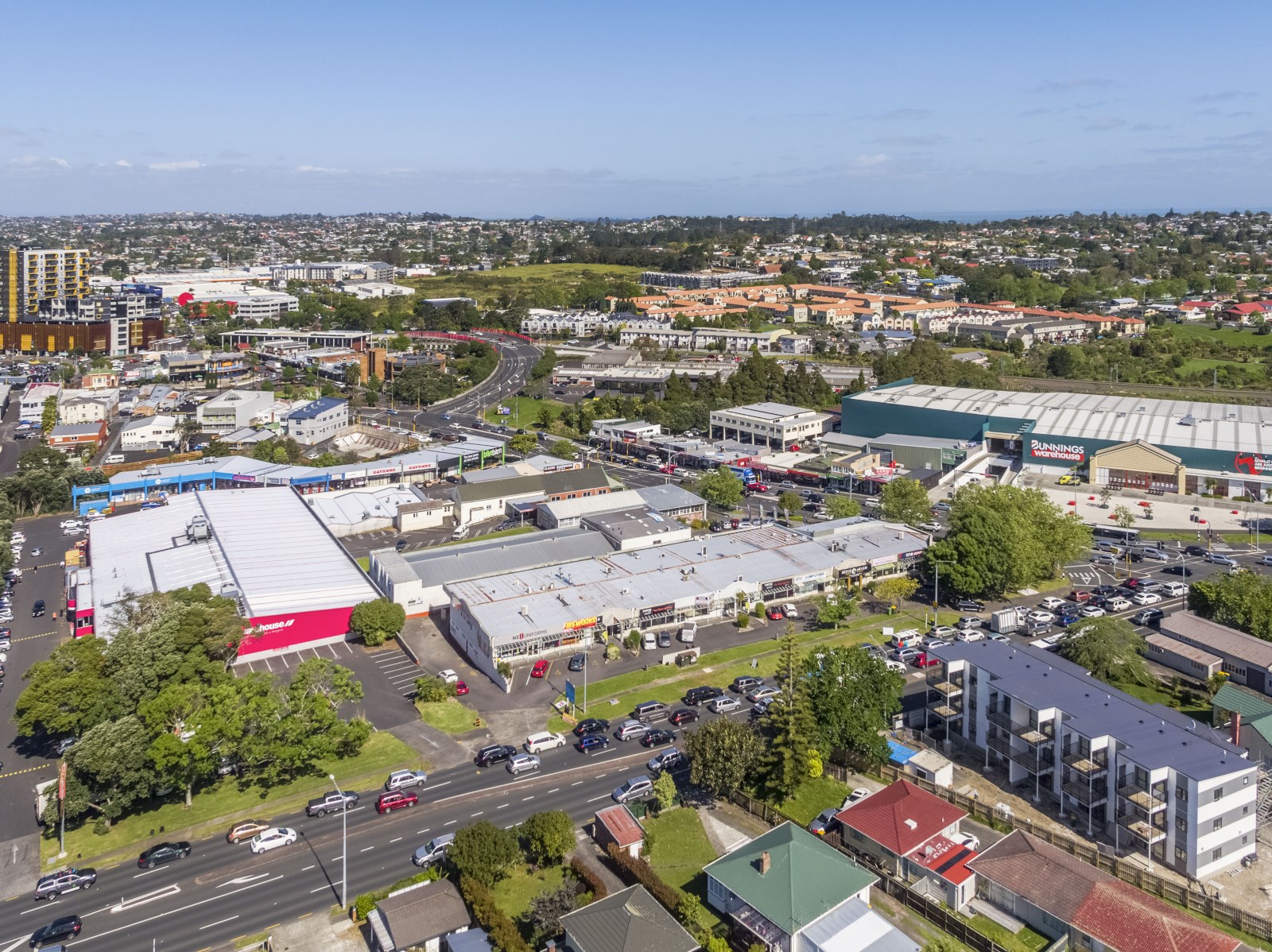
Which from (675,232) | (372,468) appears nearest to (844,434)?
(372,468)

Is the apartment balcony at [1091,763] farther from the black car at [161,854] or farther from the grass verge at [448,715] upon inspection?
the black car at [161,854]

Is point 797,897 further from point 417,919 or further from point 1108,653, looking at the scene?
point 1108,653

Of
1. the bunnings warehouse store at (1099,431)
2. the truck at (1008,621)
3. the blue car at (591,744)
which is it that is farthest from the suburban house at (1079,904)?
the bunnings warehouse store at (1099,431)

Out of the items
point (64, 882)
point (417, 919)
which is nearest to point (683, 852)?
point (417, 919)

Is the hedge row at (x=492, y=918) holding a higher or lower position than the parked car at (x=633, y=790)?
lower

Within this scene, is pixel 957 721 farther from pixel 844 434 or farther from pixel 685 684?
pixel 844 434

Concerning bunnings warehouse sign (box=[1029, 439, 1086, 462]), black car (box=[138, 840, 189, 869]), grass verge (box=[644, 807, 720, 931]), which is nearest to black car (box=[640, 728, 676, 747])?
grass verge (box=[644, 807, 720, 931])

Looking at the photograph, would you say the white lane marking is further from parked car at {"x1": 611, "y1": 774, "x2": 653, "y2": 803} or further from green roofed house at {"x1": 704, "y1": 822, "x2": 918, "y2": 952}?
green roofed house at {"x1": 704, "y1": 822, "x2": 918, "y2": 952}
